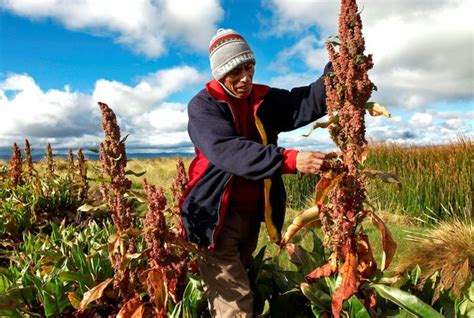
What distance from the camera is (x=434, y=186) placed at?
9.77 m

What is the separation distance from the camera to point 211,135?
264cm

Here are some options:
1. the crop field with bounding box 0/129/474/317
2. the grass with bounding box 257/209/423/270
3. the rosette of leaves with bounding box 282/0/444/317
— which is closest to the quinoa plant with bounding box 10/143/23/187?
the crop field with bounding box 0/129/474/317

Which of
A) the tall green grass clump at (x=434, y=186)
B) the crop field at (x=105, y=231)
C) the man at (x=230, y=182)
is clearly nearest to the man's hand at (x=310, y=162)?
the crop field at (x=105, y=231)

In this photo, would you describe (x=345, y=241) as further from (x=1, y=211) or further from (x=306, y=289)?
(x=1, y=211)

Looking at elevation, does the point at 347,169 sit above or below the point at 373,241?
above

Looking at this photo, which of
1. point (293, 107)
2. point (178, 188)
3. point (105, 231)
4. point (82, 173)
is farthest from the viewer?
point (82, 173)

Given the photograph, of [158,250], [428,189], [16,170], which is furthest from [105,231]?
[428,189]

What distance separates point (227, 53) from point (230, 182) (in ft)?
2.67

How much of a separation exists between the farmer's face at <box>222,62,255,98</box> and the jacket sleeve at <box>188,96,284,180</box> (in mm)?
168

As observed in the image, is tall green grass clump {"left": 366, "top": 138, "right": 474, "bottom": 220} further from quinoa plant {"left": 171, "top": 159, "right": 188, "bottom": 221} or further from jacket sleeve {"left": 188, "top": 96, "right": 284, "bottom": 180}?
jacket sleeve {"left": 188, "top": 96, "right": 284, "bottom": 180}

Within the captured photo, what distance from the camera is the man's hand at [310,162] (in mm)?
2146

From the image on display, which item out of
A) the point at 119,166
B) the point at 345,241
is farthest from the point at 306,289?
the point at 119,166

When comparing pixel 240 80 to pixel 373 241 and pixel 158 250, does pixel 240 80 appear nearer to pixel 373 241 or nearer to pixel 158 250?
pixel 158 250

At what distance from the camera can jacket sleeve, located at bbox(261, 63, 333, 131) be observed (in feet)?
9.73
